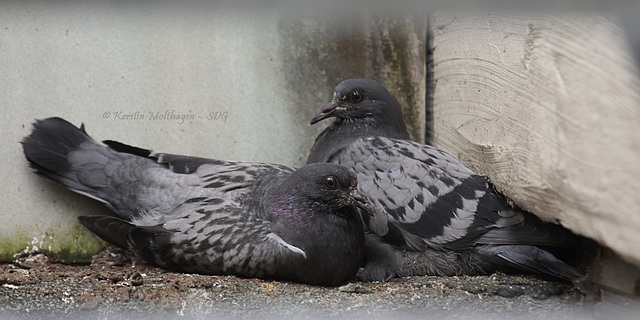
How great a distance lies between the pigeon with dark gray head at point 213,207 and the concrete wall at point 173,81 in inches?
9.2

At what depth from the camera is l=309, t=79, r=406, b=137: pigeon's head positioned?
4648mm

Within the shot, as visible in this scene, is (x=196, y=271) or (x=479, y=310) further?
(x=196, y=271)

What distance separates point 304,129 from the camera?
4.96 metres

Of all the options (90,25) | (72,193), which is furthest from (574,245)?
(90,25)

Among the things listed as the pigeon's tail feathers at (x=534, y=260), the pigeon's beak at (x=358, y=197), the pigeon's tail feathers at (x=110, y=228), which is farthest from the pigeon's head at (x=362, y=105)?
the pigeon's tail feathers at (x=110, y=228)

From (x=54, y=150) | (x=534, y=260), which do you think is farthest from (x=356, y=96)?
(x=54, y=150)

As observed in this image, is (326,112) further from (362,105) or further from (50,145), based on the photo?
(50,145)

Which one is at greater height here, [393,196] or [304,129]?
[304,129]

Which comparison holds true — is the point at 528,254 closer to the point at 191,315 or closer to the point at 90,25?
the point at 191,315

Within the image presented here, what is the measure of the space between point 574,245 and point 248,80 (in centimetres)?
263

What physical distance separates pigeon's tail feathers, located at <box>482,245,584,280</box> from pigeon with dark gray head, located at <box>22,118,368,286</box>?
88 centimetres

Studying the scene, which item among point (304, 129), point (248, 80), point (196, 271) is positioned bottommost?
point (196, 271)

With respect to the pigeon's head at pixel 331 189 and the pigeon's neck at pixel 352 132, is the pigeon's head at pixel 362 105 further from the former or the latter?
the pigeon's head at pixel 331 189

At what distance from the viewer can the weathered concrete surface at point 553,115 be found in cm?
225
